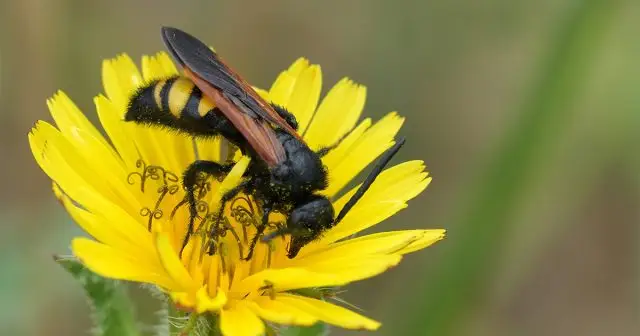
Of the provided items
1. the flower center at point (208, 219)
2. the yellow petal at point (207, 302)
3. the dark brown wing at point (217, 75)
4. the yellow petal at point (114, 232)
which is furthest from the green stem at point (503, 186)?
the yellow petal at point (114, 232)

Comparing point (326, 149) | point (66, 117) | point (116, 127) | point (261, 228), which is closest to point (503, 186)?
point (326, 149)

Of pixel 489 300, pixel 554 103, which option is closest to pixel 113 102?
pixel 554 103

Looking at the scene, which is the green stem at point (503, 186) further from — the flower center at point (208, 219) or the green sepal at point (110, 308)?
the green sepal at point (110, 308)

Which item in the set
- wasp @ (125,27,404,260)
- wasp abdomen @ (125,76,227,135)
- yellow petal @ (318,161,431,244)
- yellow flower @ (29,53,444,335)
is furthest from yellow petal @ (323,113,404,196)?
wasp abdomen @ (125,76,227,135)

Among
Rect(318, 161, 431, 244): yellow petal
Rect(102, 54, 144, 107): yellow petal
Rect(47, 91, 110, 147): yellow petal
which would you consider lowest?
Rect(318, 161, 431, 244): yellow petal

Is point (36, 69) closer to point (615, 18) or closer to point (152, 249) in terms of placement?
point (152, 249)

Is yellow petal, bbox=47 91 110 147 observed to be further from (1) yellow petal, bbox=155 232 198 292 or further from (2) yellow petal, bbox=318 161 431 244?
(2) yellow petal, bbox=318 161 431 244
